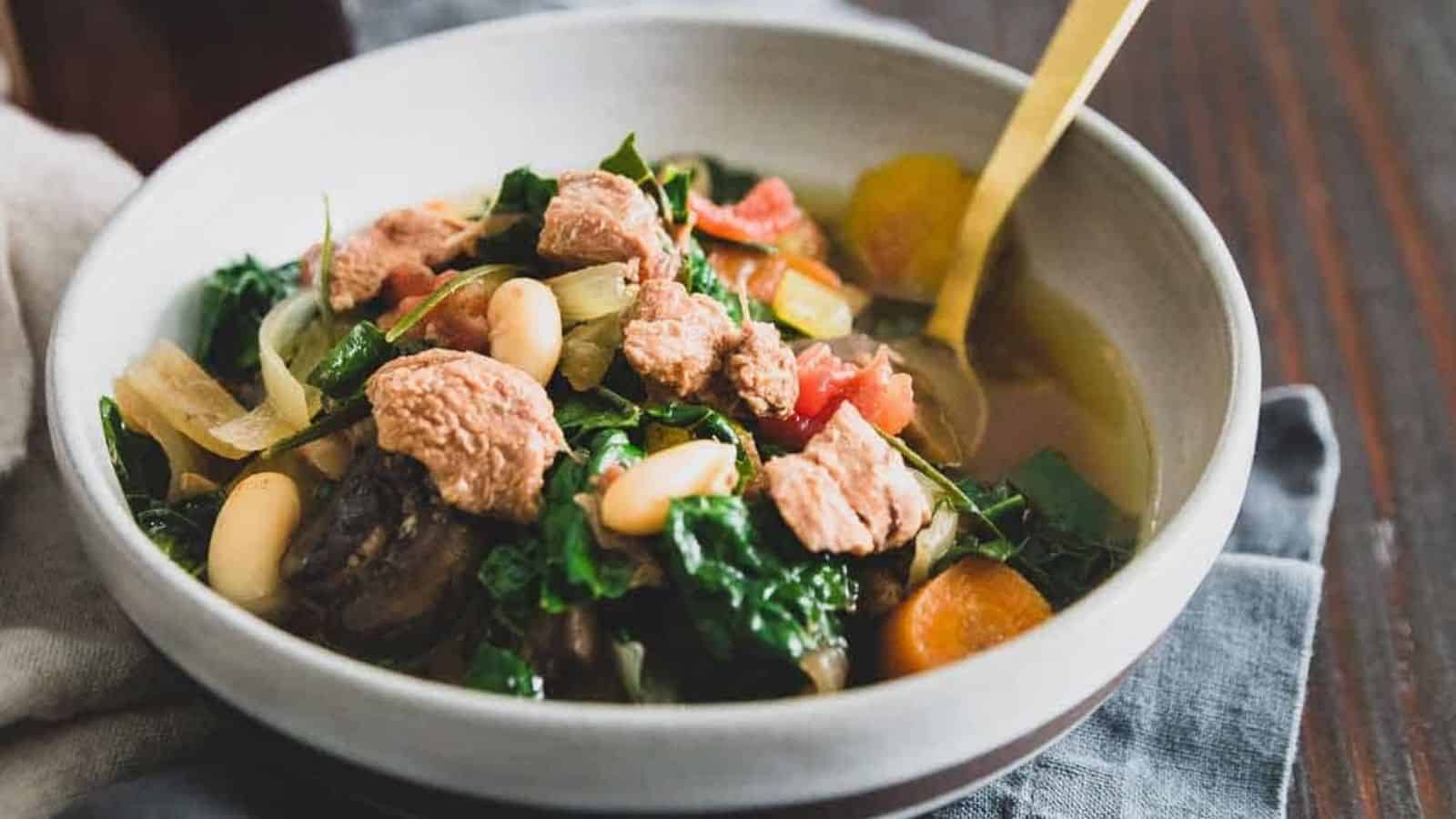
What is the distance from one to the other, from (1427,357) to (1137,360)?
0.88m

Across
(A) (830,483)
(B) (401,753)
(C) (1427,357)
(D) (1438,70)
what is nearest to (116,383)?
(B) (401,753)

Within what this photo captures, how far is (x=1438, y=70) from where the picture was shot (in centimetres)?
378

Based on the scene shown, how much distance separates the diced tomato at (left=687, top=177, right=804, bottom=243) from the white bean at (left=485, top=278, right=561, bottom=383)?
0.53 metres

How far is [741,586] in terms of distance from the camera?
180 cm

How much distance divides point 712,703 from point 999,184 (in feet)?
4.09

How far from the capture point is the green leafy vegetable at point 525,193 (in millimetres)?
2338

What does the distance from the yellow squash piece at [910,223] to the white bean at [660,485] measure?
0.99m

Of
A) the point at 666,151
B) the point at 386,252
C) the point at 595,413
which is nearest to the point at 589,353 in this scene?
the point at 595,413

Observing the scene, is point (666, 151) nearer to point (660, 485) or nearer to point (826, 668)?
point (660, 485)

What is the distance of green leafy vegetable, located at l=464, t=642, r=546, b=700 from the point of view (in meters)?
1.77

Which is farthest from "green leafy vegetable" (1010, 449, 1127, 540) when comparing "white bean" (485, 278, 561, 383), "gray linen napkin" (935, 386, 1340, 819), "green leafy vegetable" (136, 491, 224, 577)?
"green leafy vegetable" (136, 491, 224, 577)

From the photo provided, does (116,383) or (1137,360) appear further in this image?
(1137,360)

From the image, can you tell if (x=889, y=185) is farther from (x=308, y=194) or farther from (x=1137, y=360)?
(x=308, y=194)

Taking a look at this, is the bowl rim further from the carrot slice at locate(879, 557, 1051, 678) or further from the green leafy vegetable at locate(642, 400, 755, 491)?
the green leafy vegetable at locate(642, 400, 755, 491)
